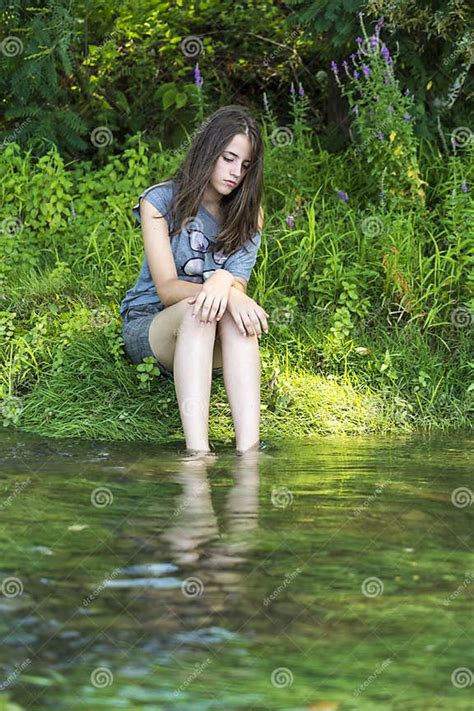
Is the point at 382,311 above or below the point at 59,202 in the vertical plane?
below

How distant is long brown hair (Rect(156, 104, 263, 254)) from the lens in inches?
189

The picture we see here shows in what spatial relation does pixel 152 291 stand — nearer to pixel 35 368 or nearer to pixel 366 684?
pixel 35 368

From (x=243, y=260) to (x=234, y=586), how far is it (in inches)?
93.9

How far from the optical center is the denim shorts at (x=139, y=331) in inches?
197

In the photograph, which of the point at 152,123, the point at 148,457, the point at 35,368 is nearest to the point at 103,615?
the point at 148,457

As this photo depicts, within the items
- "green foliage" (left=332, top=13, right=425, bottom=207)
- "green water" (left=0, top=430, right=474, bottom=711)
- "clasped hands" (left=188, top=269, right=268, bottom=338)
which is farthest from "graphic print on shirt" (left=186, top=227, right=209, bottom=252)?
"green foliage" (left=332, top=13, right=425, bottom=207)

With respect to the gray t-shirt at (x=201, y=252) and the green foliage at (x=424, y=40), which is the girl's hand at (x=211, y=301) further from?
the green foliage at (x=424, y=40)

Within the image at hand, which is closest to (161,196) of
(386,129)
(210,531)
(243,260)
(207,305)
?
(243,260)

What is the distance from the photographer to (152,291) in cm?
510

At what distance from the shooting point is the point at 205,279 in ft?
16.4

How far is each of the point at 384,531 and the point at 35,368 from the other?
2658mm

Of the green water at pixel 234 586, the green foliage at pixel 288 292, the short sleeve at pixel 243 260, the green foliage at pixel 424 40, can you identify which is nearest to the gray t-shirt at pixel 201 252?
the short sleeve at pixel 243 260

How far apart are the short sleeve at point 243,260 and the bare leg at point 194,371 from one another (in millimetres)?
472

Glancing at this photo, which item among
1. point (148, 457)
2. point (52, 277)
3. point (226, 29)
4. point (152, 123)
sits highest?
point (226, 29)
